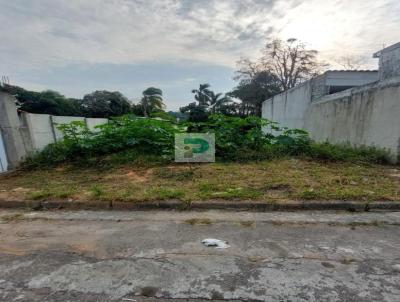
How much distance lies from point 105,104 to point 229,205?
34.5 metres

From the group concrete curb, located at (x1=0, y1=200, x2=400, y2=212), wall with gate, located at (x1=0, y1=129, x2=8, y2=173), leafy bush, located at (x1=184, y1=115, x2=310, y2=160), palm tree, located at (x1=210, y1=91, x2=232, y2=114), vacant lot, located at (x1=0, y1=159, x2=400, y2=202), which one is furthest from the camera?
palm tree, located at (x1=210, y1=91, x2=232, y2=114)

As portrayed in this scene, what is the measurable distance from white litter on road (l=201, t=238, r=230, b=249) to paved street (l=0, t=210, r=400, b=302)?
0.18ft

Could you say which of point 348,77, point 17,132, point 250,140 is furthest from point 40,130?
point 348,77

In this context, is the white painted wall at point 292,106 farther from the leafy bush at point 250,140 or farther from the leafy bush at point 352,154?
the leafy bush at point 352,154

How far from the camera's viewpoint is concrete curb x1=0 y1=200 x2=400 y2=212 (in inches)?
134

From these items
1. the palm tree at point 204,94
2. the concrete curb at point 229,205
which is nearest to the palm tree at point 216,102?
the palm tree at point 204,94

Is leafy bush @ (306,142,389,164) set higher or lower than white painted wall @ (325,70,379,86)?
lower

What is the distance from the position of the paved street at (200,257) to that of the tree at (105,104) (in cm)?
3295

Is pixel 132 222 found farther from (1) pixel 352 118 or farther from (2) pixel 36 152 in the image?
(1) pixel 352 118

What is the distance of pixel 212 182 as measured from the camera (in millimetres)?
4449

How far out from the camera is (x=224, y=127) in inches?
297

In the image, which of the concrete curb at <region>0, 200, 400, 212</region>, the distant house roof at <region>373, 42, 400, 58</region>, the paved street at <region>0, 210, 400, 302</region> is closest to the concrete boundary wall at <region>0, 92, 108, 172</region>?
the concrete curb at <region>0, 200, 400, 212</region>

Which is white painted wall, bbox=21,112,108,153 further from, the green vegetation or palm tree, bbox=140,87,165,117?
palm tree, bbox=140,87,165,117

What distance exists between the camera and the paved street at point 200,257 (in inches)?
72.6
